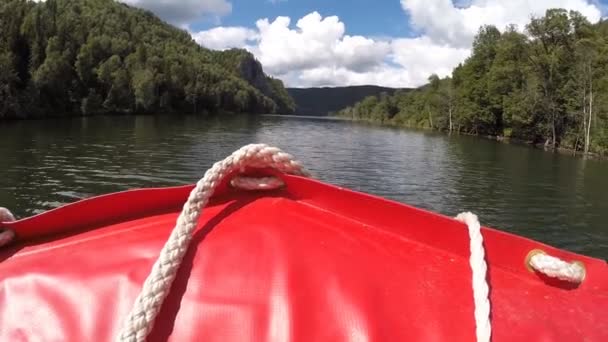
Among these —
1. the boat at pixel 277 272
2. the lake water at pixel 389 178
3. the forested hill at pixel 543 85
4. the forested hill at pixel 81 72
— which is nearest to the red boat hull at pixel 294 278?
the boat at pixel 277 272

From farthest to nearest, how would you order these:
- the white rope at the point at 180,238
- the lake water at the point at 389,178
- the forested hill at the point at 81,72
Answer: the forested hill at the point at 81,72, the lake water at the point at 389,178, the white rope at the point at 180,238

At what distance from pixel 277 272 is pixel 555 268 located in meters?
0.87

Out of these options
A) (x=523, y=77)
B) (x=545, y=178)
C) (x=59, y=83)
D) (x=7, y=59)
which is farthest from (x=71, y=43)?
(x=545, y=178)

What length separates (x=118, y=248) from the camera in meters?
1.66

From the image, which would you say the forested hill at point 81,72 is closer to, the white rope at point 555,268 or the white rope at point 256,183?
the white rope at point 256,183

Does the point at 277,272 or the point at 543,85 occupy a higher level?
the point at 543,85

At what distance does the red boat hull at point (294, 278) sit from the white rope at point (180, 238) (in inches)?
2.6

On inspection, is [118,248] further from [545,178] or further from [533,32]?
[533,32]

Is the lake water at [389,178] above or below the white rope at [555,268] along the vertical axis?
below

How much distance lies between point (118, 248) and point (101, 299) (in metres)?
0.21

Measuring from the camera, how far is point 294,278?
149 cm

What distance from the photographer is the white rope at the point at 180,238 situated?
4.30 ft

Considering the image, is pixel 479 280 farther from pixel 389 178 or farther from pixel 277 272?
pixel 389 178

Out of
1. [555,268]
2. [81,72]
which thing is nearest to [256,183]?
[555,268]
